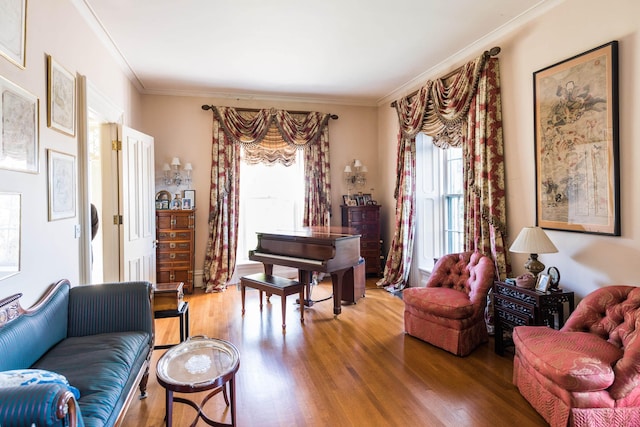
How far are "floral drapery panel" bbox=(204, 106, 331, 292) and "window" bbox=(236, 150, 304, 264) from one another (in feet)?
0.84

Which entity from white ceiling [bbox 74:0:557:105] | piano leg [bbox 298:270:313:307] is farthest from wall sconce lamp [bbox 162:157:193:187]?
piano leg [bbox 298:270:313:307]

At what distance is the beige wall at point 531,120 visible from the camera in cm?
253

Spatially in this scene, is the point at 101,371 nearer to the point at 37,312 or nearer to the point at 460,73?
the point at 37,312

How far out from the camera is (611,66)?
2613mm

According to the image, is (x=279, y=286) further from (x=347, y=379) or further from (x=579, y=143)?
(x=579, y=143)

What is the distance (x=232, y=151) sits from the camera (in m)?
5.68

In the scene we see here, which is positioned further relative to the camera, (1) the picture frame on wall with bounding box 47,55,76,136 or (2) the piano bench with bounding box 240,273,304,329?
(2) the piano bench with bounding box 240,273,304,329

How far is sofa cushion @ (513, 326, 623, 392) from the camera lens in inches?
77.2

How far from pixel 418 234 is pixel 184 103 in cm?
412

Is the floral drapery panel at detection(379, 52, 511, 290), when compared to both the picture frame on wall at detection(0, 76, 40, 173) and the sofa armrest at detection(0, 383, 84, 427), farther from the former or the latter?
the picture frame on wall at detection(0, 76, 40, 173)

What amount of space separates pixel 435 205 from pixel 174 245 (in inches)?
149

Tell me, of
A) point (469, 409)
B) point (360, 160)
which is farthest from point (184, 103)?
point (469, 409)

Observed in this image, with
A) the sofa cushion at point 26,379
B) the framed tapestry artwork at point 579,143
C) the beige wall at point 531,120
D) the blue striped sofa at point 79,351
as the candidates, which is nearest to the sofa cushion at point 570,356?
the beige wall at point 531,120

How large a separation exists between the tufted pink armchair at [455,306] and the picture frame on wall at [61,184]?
3.05 metres
